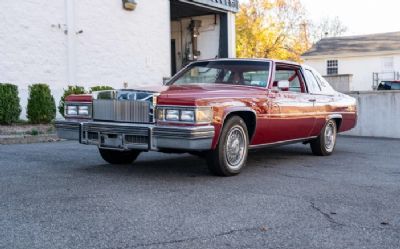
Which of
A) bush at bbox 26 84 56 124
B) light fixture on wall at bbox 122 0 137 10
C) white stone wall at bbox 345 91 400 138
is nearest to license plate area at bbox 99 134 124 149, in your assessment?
bush at bbox 26 84 56 124

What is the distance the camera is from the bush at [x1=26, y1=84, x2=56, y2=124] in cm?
1210

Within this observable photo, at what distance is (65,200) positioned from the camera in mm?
4695

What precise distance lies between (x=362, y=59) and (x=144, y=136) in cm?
3500

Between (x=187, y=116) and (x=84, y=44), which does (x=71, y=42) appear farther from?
(x=187, y=116)

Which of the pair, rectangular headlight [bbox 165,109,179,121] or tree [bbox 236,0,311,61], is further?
tree [bbox 236,0,311,61]

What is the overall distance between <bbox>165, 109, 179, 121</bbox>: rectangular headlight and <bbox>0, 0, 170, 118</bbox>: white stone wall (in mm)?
9015

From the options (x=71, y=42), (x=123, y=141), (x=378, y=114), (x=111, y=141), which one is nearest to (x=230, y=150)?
(x=123, y=141)

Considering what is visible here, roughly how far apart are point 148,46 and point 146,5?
1.44 metres

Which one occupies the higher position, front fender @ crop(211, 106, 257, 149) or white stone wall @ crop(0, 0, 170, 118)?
white stone wall @ crop(0, 0, 170, 118)

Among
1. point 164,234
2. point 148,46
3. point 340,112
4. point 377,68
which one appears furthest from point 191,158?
point 377,68

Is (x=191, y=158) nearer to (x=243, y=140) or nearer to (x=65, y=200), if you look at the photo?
(x=243, y=140)

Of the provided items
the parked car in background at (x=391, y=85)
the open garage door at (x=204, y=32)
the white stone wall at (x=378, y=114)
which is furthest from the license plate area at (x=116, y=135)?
the parked car in background at (x=391, y=85)

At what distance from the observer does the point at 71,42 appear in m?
15.1

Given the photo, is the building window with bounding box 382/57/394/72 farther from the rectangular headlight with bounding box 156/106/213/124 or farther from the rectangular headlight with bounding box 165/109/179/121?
the rectangular headlight with bounding box 165/109/179/121
